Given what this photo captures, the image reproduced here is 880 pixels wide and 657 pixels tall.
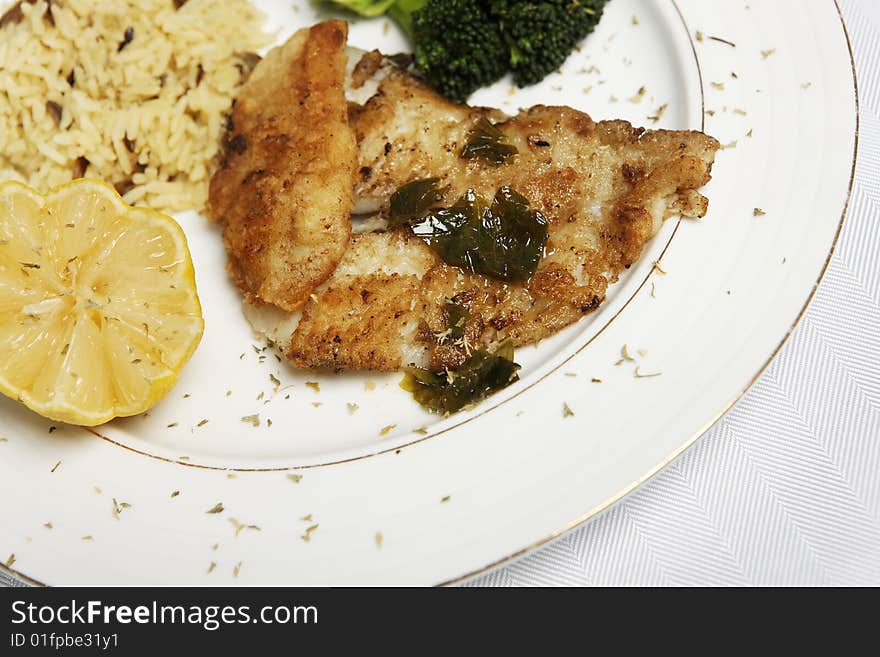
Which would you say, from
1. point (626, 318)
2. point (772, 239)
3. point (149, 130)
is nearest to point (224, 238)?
point (149, 130)

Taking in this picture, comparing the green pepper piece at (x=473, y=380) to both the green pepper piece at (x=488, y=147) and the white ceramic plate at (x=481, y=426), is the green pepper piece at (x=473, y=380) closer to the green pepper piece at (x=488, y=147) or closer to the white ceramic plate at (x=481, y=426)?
the white ceramic plate at (x=481, y=426)

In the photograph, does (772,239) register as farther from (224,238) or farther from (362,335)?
(224,238)

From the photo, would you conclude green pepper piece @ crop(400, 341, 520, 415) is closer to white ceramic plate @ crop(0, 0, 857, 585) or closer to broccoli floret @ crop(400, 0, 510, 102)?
white ceramic plate @ crop(0, 0, 857, 585)

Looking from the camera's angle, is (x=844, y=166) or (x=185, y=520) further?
(x=844, y=166)

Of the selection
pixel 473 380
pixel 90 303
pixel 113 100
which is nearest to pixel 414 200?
pixel 473 380

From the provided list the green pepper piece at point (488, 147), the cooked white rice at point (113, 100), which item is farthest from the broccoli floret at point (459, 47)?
the cooked white rice at point (113, 100)

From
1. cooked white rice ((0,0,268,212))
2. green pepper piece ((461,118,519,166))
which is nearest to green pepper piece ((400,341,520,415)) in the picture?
green pepper piece ((461,118,519,166))
